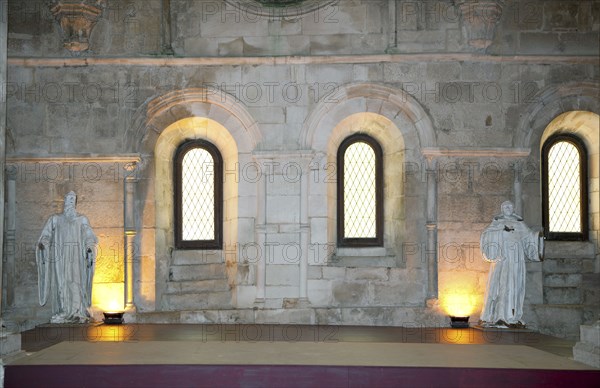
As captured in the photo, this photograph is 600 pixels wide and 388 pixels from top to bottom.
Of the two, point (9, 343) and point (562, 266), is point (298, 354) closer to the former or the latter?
point (9, 343)

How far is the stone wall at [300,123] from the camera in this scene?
13898mm

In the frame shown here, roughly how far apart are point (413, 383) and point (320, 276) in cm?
504

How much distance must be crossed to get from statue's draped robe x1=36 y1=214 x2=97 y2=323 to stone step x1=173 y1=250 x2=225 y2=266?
1.59 metres

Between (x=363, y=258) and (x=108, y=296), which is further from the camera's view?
(x=363, y=258)

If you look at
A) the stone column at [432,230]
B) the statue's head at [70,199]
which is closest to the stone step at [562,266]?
the stone column at [432,230]

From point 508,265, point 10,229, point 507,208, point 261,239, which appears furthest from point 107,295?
point 507,208

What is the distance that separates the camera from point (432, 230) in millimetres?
13875

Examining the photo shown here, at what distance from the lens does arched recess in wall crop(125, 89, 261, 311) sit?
46.1ft

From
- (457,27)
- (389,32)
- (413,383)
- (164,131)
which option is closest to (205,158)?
(164,131)

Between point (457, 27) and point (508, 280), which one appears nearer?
point (508, 280)

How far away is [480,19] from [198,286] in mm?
5854

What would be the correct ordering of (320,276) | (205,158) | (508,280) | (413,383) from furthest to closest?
1. (205,158)
2. (320,276)
3. (508,280)
4. (413,383)

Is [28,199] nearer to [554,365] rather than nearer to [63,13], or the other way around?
[63,13]

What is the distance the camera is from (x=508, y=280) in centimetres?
1291
